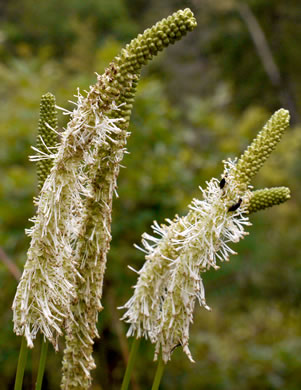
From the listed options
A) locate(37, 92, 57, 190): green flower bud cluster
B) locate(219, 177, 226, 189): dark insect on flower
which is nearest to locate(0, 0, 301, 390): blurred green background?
locate(37, 92, 57, 190): green flower bud cluster

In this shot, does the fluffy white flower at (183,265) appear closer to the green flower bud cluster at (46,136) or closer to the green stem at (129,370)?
the green stem at (129,370)

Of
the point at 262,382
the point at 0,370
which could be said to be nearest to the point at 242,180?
the point at 0,370

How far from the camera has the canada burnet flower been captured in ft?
2.72

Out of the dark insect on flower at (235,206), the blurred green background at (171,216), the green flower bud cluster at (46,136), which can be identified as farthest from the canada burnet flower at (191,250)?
the blurred green background at (171,216)

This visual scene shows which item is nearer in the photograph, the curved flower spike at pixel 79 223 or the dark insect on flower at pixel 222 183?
the curved flower spike at pixel 79 223

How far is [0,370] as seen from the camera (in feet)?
9.72

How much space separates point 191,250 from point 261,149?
199 millimetres

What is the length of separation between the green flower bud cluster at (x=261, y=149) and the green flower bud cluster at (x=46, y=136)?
0.30 metres

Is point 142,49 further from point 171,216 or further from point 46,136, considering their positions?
point 171,216

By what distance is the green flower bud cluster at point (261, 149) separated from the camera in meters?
0.84

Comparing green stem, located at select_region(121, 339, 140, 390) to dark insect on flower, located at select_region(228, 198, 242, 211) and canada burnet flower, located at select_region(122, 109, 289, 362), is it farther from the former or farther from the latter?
dark insect on flower, located at select_region(228, 198, 242, 211)

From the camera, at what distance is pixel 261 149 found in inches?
33.3

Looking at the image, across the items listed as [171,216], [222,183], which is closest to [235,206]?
[222,183]

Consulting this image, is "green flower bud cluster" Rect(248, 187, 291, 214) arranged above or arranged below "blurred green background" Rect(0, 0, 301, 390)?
below
